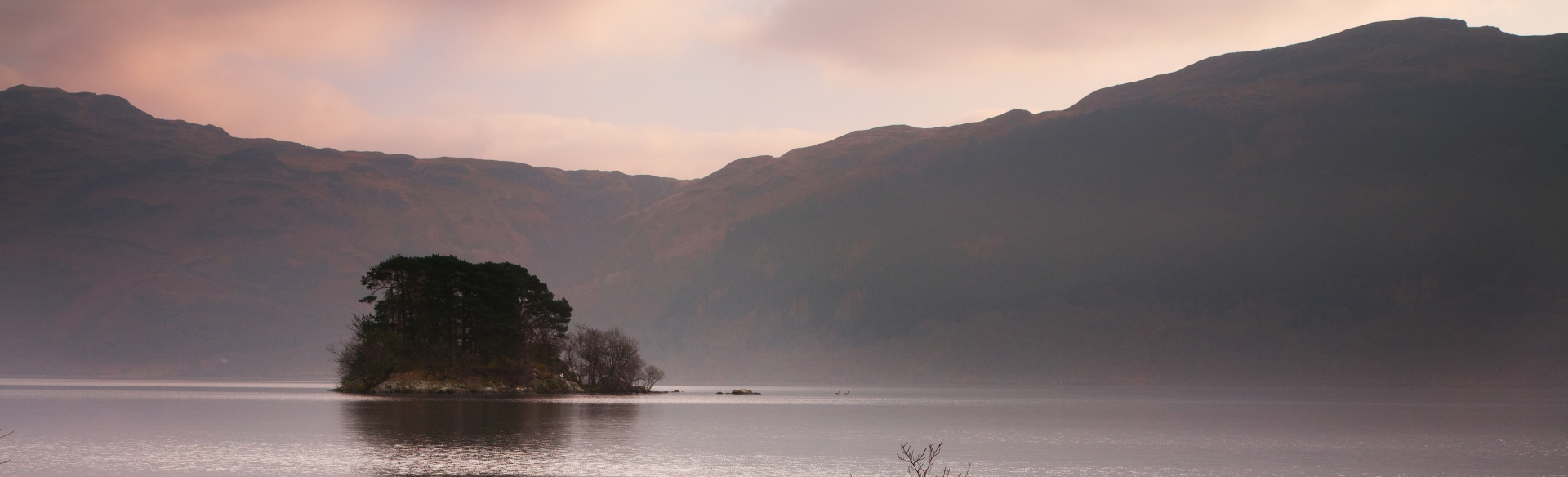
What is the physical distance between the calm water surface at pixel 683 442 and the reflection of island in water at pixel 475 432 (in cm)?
19

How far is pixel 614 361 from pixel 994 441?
9331 centimetres

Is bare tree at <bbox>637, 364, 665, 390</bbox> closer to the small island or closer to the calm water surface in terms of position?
the small island

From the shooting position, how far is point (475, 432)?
Answer: 70.0 meters

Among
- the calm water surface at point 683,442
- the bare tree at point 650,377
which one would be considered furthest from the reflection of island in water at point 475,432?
the bare tree at point 650,377

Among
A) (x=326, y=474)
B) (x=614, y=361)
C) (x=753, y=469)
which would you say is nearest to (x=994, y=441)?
(x=753, y=469)

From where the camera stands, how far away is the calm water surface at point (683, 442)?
5247 cm

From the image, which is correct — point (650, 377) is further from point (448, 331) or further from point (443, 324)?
point (443, 324)

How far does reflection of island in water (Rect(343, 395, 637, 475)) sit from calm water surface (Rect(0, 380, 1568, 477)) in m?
0.19

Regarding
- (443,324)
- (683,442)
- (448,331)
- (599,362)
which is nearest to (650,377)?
(599,362)

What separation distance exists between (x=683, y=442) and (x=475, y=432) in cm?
1247

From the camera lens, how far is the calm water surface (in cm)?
5247

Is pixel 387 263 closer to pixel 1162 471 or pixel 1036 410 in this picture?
pixel 1036 410

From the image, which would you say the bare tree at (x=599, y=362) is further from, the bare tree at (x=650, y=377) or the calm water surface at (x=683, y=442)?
the calm water surface at (x=683, y=442)

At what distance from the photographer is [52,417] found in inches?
3369
